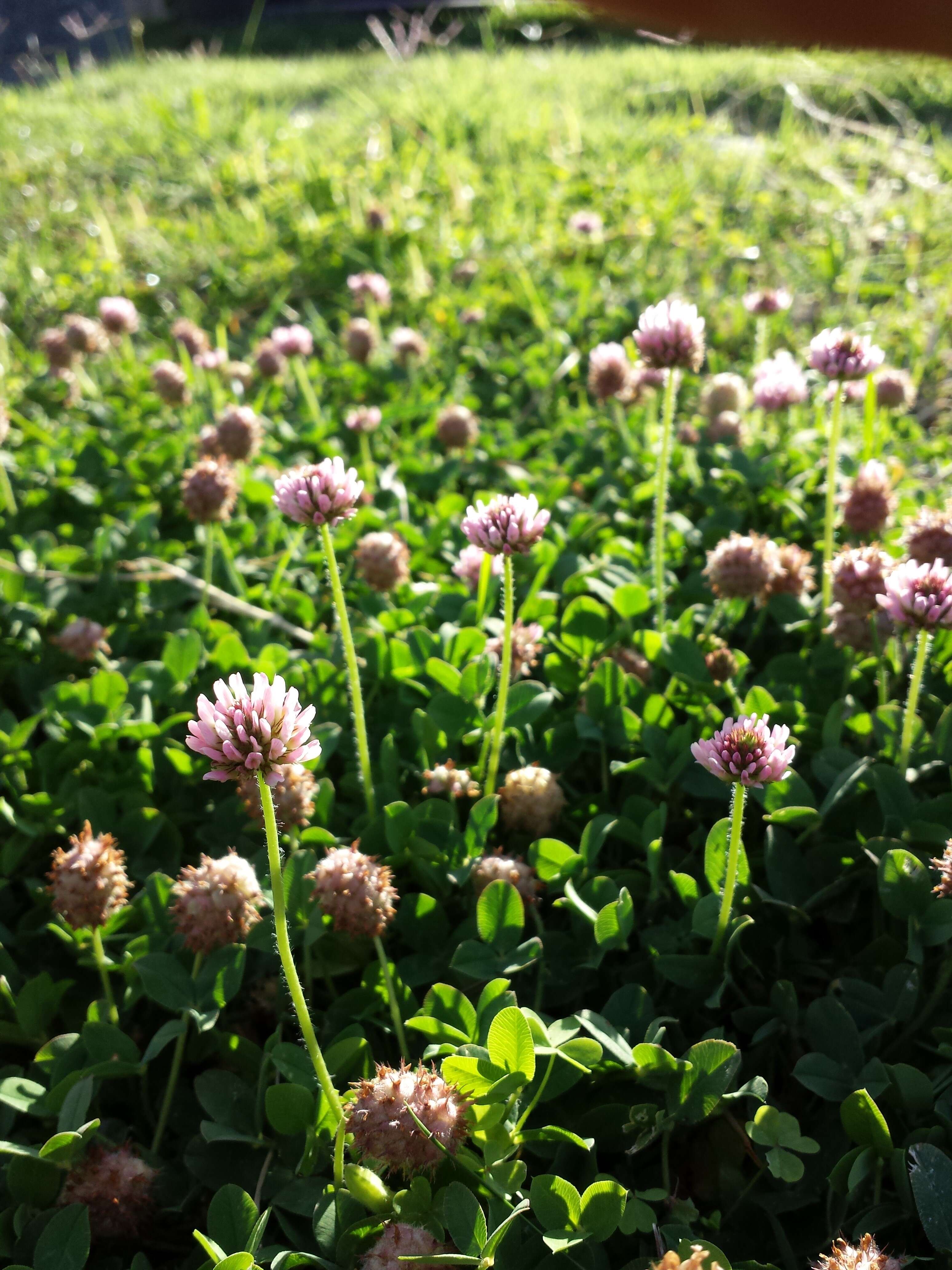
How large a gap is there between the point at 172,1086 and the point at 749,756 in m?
0.81

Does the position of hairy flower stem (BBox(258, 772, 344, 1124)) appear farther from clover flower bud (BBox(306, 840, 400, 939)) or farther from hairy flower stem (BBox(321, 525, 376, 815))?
hairy flower stem (BBox(321, 525, 376, 815))

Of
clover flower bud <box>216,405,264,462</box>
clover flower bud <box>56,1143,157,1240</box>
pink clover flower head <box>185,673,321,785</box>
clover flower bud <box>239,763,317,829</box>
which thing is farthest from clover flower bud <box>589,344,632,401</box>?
clover flower bud <box>56,1143,157,1240</box>

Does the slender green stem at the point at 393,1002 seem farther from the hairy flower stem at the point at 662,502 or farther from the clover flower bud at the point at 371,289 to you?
the clover flower bud at the point at 371,289

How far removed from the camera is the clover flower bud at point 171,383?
2.80 meters

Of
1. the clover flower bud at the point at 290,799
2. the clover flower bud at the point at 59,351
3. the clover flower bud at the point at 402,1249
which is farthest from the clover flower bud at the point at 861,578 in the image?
the clover flower bud at the point at 59,351

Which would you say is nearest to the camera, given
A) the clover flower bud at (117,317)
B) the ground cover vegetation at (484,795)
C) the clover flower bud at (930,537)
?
the ground cover vegetation at (484,795)

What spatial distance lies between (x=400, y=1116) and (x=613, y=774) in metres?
0.75

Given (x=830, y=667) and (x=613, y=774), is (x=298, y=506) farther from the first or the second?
(x=830, y=667)

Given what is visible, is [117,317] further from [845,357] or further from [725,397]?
[845,357]

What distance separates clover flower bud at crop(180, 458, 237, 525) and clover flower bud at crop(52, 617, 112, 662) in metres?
0.29

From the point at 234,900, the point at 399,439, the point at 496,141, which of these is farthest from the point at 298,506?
the point at 496,141

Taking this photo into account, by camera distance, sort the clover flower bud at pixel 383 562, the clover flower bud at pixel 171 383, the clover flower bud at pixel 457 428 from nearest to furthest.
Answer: the clover flower bud at pixel 383 562
the clover flower bud at pixel 457 428
the clover flower bud at pixel 171 383

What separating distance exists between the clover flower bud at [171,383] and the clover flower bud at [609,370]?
3.70 ft

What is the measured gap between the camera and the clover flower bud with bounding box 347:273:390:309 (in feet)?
10.7
